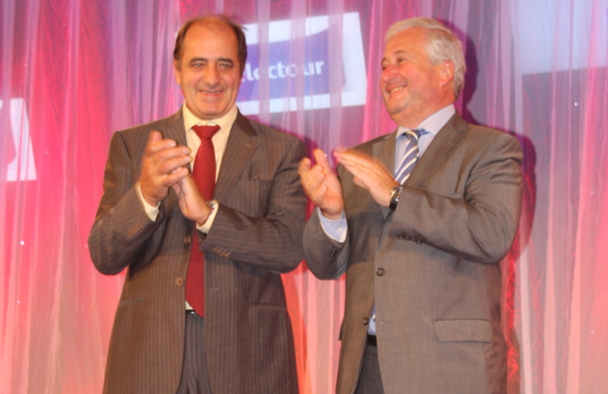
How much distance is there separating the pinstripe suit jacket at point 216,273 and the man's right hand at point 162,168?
59 millimetres

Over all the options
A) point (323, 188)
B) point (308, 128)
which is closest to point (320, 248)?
point (323, 188)

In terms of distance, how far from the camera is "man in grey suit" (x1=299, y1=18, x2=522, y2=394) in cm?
156

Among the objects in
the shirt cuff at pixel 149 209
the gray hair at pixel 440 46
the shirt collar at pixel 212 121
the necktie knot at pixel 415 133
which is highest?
the gray hair at pixel 440 46

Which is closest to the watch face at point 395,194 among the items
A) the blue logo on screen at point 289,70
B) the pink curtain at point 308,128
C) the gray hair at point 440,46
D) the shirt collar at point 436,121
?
the shirt collar at point 436,121

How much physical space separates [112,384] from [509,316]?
5.79 ft

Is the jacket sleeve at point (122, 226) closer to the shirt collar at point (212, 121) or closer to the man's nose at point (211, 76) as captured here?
the shirt collar at point (212, 121)

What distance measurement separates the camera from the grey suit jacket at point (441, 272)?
61.3 inches

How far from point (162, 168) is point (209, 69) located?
0.53 metres

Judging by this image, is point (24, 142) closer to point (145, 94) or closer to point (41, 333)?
point (145, 94)

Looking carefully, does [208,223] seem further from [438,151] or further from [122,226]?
[438,151]

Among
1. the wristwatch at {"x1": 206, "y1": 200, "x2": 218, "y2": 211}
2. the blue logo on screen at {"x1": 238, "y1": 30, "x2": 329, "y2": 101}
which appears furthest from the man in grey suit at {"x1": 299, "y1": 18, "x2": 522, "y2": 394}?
the blue logo on screen at {"x1": 238, "y1": 30, "x2": 329, "y2": 101}

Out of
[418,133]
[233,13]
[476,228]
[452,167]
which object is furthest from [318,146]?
[476,228]

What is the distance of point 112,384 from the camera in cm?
176

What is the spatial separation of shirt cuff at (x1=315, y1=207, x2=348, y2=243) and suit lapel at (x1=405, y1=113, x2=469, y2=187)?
0.72 feet
